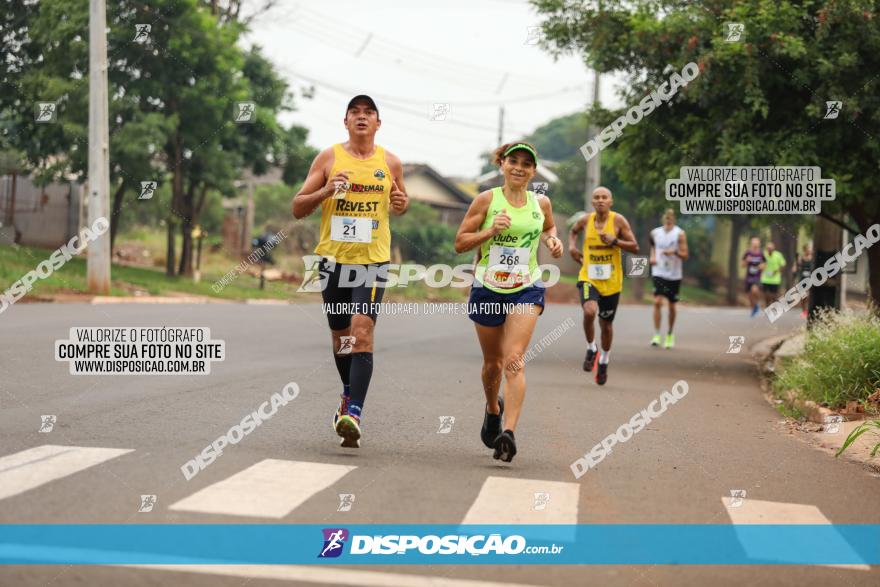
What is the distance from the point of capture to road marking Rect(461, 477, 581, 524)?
602 centimetres

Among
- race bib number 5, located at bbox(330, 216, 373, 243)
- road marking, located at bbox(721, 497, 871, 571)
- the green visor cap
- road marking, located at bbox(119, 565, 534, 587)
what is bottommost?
road marking, located at bbox(721, 497, 871, 571)

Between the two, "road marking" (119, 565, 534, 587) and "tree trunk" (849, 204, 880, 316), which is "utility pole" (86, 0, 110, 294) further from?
"road marking" (119, 565, 534, 587)

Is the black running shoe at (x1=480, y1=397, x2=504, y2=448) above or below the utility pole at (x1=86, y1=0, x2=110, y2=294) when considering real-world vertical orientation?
below

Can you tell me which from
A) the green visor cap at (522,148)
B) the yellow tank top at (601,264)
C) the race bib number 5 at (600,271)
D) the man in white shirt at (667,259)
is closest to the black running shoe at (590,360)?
the yellow tank top at (601,264)

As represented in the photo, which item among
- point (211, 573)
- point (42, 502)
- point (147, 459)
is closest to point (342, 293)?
point (147, 459)

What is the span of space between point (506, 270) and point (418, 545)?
2934 mm

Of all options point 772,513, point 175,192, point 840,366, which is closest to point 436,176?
point 175,192

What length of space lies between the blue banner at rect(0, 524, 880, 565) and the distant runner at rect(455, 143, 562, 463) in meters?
2.18

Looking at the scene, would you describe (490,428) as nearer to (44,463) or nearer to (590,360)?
(44,463)

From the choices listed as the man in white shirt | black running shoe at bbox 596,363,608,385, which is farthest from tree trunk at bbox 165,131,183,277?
black running shoe at bbox 596,363,608,385

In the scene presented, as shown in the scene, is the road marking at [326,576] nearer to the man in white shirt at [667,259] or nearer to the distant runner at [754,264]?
the man in white shirt at [667,259]

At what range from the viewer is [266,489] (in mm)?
6445

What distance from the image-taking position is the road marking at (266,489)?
233 inches

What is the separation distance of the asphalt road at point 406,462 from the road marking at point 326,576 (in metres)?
0.02
